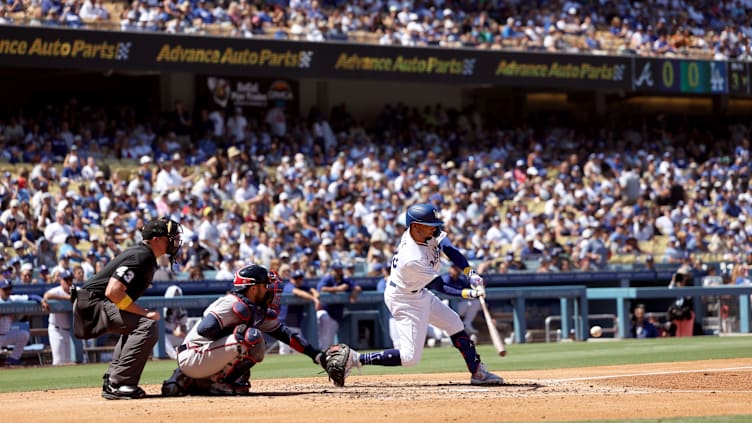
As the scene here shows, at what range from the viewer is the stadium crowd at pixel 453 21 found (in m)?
26.1

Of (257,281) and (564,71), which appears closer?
(257,281)

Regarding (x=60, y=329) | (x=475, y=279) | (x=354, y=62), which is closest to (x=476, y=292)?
(x=475, y=279)

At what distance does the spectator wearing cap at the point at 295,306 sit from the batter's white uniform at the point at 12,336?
3596mm

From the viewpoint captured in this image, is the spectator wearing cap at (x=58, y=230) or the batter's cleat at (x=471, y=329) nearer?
the batter's cleat at (x=471, y=329)

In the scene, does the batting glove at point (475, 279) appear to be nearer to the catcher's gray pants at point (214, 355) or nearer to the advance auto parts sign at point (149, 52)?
the catcher's gray pants at point (214, 355)

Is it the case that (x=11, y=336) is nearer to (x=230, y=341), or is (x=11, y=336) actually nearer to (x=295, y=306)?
(x=295, y=306)

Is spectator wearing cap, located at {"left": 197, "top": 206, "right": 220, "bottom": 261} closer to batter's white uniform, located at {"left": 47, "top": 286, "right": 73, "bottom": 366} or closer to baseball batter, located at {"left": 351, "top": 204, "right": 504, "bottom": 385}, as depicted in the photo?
batter's white uniform, located at {"left": 47, "top": 286, "right": 73, "bottom": 366}

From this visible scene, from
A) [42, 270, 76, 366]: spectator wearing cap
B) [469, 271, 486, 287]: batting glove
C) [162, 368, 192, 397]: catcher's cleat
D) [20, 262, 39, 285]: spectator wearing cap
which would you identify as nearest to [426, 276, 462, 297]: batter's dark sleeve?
[469, 271, 486, 287]: batting glove

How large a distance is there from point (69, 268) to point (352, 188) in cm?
806

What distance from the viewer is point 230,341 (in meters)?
9.61

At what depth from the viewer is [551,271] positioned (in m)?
22.3

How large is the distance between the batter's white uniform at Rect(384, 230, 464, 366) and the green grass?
1.64 meters

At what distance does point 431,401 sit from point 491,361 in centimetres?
564

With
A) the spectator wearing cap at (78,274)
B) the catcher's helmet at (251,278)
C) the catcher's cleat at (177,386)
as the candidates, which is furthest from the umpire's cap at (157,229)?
the spectator wearing cap at (78,274)
